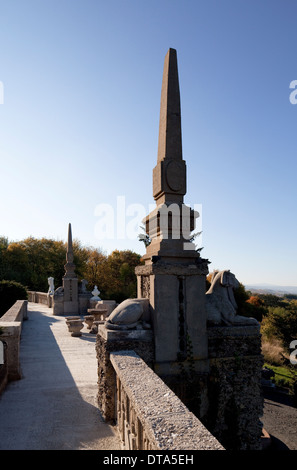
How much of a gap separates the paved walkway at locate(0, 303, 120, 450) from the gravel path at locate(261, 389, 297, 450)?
609 cm

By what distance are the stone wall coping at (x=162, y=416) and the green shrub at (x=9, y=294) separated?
15.3 meters

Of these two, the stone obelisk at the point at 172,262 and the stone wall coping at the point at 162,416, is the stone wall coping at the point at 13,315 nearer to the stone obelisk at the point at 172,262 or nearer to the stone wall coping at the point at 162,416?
the stone obelisk at the point at 172,262

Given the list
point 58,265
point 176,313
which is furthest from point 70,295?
point 58,265

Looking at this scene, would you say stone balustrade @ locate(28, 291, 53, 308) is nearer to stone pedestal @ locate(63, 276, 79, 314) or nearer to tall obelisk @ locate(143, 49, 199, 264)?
stone pedestal @ locate(63, 276, 79, 314)

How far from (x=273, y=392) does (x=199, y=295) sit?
13323 mm

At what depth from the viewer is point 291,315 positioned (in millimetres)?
22500

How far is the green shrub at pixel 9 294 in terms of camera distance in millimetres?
17031

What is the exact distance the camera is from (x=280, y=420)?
12.0m

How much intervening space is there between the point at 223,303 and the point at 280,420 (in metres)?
9.66

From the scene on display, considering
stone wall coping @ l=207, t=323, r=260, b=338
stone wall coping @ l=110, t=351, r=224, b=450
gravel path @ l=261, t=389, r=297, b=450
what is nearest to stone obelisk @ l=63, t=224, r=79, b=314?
gravel path @ l=261, t=389, r=297, b=450

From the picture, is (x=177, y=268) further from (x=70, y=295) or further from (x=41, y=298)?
(x=41, y=298)

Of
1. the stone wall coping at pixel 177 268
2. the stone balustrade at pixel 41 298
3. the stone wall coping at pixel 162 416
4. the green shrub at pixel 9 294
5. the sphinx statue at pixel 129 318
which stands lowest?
the stone balustrade at pixel 41 298

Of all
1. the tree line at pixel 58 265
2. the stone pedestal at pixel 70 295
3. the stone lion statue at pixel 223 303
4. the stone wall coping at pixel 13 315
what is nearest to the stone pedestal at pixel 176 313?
the stone lion statue at pixel 223 303
